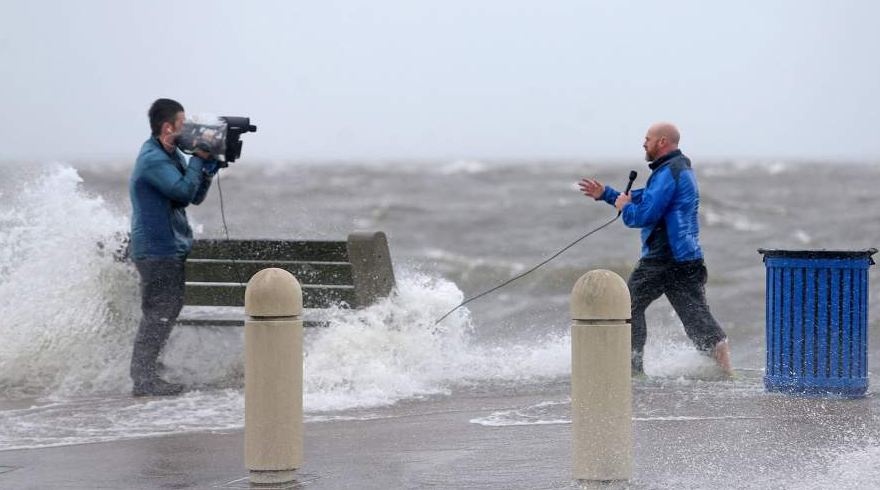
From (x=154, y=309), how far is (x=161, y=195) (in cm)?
84

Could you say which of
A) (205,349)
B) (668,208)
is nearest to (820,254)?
(668,208)

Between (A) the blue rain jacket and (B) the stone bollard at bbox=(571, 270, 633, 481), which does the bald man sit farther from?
(B) the stone bollard at bbox=(571, 270, 633, 481)

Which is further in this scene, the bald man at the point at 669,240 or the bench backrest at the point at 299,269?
the bench backrest at the point at 299,269

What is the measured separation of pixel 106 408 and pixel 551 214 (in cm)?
3000

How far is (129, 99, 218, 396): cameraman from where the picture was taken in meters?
9.88

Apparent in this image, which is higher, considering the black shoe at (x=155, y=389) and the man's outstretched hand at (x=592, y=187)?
the man's outstretched hand at (x=592, y=187)

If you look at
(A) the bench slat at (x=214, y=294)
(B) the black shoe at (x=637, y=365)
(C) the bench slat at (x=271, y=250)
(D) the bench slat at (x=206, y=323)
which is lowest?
(B) the black shoe at (x=637, y=365)

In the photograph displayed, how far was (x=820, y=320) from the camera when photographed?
9.16 m

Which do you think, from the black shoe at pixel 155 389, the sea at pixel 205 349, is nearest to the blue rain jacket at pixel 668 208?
the sea at pixel 205 349

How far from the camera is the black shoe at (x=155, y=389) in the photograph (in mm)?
10133

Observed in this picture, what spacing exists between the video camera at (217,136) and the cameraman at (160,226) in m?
0.07

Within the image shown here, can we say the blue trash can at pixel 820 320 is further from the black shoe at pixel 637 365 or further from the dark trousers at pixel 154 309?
the dark trousers at pixel 154 309

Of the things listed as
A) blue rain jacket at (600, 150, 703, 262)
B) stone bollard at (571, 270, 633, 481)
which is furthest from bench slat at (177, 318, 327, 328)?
stone bollard at (571, 270, 633, 481)

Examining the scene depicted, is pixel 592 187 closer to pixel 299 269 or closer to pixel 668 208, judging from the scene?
pixel 668 208
